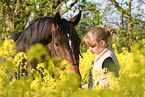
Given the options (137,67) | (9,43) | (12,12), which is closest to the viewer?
(137,67)

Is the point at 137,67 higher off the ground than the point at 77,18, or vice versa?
the point at 77,18

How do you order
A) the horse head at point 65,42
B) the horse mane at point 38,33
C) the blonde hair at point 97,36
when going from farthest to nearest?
the blonde hair at point 97,36
the horse mane at point 38,33
the horse head at point 65,42

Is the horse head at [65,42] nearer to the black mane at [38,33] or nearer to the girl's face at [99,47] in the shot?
the black mane at [38,33]

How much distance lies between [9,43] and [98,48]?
106 inches

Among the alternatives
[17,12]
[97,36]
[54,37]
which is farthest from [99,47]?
[17,12]

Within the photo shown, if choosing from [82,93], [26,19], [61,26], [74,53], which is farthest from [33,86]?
[26,19]

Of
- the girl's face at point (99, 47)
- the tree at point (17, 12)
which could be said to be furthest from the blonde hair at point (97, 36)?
the tree at point (17, 12)

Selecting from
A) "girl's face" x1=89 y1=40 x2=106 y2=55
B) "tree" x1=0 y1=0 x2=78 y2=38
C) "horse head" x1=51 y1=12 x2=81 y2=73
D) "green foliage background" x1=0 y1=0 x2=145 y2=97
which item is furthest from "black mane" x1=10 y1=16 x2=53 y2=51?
"tree" x1=0 y1=0 x2=78 y2=38

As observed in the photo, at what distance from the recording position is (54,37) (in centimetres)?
371

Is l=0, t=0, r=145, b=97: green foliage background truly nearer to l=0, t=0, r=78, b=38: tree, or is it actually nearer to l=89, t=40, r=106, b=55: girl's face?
l=0, t=0, r=78, b=38: tree

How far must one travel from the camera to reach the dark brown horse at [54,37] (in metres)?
3.48

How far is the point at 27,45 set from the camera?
3852mm

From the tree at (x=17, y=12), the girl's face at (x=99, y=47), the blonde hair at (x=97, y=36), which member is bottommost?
the girl's face at (x=99, y=47)

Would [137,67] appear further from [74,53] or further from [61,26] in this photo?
[61,26]
